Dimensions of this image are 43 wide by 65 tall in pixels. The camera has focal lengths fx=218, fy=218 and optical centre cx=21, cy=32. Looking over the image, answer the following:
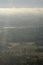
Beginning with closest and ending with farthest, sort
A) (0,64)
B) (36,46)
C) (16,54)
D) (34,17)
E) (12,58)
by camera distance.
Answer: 1. (0,64)
2. (12,58)
3. (16,54)
4. (36,46)
5. (34,17)

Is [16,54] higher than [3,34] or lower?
lower

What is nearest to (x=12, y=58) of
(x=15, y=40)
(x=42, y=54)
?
(x=42, y=54)

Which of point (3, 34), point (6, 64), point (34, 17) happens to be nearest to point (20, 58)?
point (6, 64)

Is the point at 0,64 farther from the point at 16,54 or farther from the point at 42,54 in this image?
the point at 42,54

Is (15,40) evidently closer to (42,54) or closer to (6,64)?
(42,54)

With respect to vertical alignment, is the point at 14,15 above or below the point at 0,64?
above

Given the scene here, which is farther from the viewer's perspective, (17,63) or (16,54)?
(16,54)

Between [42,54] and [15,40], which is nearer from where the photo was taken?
[42,54]

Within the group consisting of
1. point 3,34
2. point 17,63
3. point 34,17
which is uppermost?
point 34,17

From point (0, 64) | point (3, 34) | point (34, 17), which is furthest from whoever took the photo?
point (34, 17)

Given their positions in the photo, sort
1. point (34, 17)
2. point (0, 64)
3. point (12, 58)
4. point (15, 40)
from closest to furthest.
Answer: point (0, 64)
point (12, 58)
point (15, 40)
point (34, 17)
